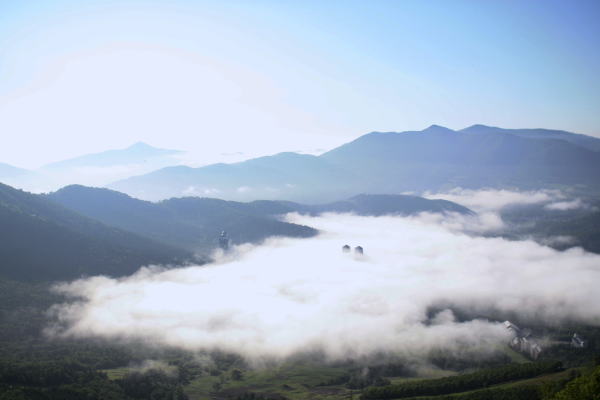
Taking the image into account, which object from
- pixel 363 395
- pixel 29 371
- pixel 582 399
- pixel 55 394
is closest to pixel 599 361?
pixel 582 399

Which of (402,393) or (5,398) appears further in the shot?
(402,393)

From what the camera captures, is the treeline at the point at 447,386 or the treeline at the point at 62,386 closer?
the treeline at the point at 62,386

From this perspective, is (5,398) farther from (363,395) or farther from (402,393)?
(402,393)

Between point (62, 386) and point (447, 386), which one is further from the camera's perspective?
point (447, 386)

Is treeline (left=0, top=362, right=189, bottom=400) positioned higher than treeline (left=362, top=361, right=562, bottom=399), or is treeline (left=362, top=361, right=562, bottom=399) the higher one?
treeline (left=0, top=362, right=189, bottom=400)

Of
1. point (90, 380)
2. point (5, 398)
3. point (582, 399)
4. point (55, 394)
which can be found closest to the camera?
point (582, 399)

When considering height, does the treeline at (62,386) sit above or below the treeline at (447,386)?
above

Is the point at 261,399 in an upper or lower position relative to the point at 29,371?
lower

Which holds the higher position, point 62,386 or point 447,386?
point 62,386

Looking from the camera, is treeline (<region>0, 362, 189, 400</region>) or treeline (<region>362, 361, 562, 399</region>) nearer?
treeline (<region>0, 362, 189, 400</region>)

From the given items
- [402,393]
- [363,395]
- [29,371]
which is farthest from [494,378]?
[29,371]

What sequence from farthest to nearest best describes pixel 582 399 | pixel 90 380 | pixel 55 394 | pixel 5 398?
pixel 90 380 → pixel 55 394 → pixel 5 398 → pixel 582 399
